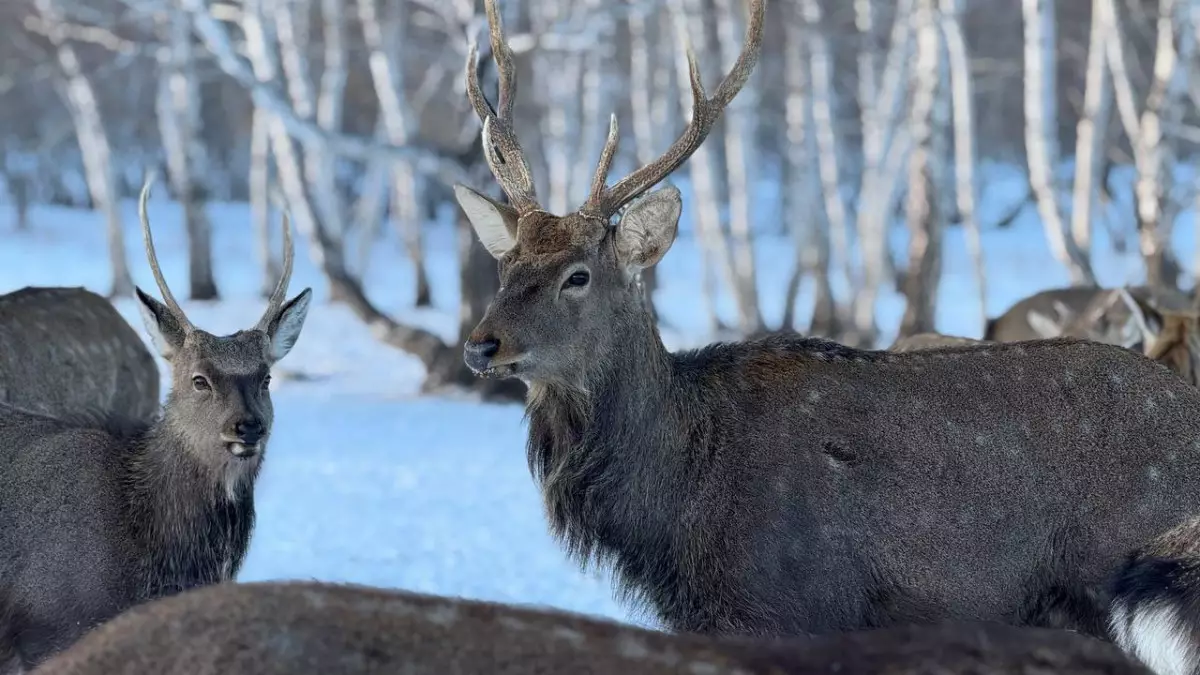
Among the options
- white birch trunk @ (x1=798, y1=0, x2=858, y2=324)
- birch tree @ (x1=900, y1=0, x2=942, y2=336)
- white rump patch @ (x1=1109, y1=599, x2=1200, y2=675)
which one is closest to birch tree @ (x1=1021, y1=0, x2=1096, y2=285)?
birch tree @ (x1=900, y1=0, x2=942, y2=336)

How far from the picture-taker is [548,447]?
5.47 m

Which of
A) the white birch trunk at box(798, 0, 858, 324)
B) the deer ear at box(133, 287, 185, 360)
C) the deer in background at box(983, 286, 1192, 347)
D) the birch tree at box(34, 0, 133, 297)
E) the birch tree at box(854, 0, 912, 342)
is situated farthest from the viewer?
the birch tree at box(34, 0, 133, 297)

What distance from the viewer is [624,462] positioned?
5371 mm

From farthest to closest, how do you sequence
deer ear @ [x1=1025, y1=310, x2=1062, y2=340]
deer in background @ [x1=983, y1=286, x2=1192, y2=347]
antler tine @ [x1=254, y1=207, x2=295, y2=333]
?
1. deer ear @ [x1=1025, y1=310, x2=1062, y2=340]
2. deer in background @ [x1=983, y1=286, x2=1192, y2=347]
3. antler tine @ [x1=254, y1=207, x2=295, y2=333]

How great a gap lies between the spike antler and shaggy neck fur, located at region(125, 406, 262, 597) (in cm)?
156

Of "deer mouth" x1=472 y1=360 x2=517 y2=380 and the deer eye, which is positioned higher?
the deer eye

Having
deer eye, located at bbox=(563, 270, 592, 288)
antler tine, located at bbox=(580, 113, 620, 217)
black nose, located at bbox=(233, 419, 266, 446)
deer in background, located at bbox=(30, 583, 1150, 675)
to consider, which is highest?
antler tine, located at bbox=(580, 113, 620, 217)

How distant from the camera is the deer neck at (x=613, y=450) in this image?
208 inches

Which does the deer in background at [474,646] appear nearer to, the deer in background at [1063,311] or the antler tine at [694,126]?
the antler tine at [694,126]

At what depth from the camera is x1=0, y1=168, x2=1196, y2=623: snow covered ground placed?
27.1 ft

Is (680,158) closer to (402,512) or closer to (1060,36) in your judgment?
(402,512)

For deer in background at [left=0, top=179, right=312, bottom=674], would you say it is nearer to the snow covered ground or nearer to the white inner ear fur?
the white inner ear fur

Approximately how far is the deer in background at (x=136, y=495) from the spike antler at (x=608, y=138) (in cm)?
127

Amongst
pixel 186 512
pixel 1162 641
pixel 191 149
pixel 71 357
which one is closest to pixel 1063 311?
pixel 71 357
